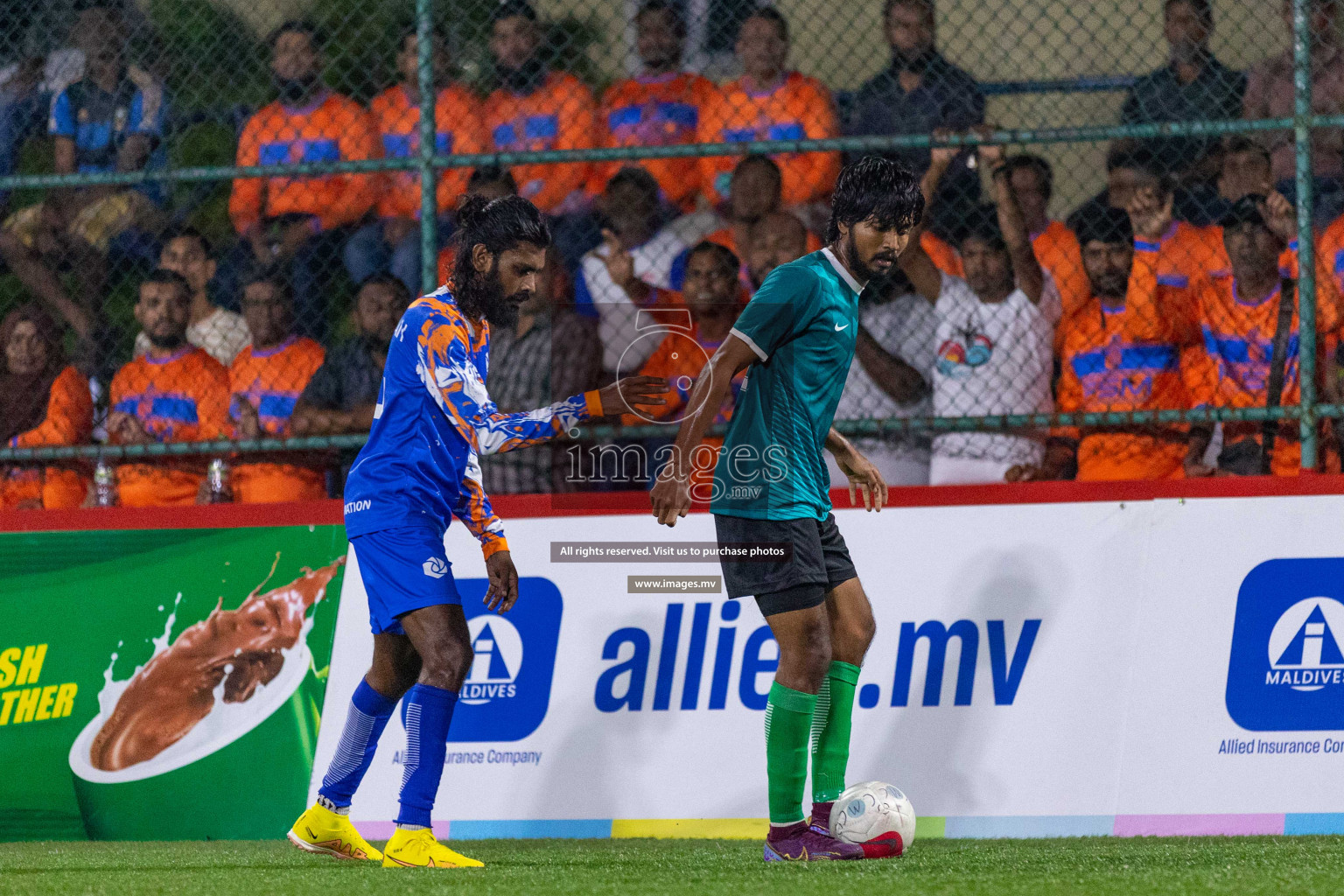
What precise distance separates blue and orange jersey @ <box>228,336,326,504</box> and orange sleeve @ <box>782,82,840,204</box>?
220 cm

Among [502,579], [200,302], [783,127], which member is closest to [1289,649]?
[502,579]

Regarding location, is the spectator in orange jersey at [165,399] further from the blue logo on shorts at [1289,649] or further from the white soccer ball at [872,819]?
the blue logo on shorts at [1289,649]

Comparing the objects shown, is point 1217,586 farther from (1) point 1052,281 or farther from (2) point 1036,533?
(1) point 1052,281

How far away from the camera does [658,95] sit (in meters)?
7.08

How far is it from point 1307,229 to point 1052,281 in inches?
40.5

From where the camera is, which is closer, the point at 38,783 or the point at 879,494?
the point at 879,494

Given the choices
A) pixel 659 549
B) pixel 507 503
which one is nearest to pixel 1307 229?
pixel 659 549

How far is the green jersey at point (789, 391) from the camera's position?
14.9ft

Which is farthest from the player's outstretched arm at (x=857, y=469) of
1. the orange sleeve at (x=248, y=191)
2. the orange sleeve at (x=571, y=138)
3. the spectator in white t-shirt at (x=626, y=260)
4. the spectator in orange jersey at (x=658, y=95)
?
the orange sleeve at (x=248, y=191)

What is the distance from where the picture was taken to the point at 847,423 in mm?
5949

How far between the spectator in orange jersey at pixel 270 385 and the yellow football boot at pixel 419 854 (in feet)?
7.31

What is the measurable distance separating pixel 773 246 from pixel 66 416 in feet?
10.7

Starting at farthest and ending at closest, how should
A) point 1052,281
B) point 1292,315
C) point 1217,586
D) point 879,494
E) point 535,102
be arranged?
point 535,102
point 1052,281
point 1292,315
point 1217,586
point 879,494

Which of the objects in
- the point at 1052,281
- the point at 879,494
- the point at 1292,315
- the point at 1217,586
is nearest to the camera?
the point at 879,494
